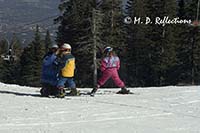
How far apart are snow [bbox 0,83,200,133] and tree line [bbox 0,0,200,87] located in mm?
27588

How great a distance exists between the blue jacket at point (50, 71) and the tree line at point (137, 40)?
26.1 m

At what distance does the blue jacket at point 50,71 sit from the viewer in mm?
13820

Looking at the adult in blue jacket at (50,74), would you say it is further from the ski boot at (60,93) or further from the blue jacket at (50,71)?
the ski boot at (60,93)

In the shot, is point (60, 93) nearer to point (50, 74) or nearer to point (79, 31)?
point (50, 74)

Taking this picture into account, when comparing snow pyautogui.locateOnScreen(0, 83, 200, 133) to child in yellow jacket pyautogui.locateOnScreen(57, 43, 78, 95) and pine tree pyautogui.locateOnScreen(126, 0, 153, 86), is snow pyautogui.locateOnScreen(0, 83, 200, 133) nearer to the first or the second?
child in yellow jacket pyautogui.locateOnScreen(57, 43, 78, 95)

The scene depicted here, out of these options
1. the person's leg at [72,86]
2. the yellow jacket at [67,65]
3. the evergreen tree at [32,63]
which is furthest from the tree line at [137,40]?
the yellow jacket at [67,65]

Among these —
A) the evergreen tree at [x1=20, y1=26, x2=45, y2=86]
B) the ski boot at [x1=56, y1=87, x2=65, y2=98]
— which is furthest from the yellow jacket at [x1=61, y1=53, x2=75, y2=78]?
the evergreen tree at [x1=20, y1=26, x2=45, y2=86]

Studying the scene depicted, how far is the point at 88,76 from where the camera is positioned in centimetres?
4550

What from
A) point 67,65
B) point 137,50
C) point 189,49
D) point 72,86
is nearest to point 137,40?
point 137,50

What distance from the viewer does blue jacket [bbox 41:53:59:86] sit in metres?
13.8

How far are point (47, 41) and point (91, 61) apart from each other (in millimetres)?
36393

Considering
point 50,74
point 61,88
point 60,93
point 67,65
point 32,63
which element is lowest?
point 32,63

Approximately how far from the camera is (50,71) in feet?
45.8

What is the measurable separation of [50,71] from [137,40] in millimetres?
38288
